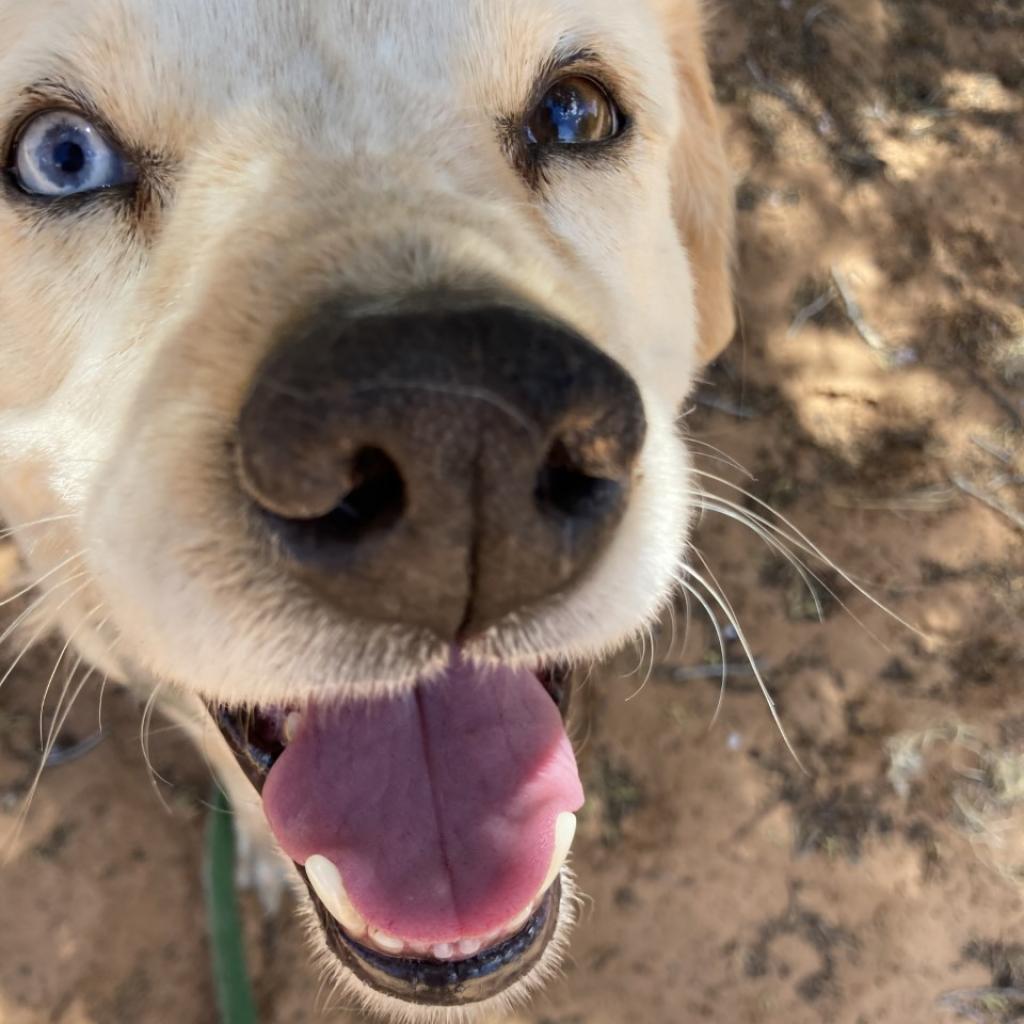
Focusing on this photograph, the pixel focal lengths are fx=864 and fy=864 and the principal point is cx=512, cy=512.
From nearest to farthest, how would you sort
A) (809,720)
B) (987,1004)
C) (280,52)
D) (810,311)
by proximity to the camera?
1. (280,52)
2. (987,1004)
3. (809,720)
4. (810,311)

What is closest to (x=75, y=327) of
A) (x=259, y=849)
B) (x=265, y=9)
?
(x=265, y=9)

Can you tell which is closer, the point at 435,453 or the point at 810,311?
the point at 435,453

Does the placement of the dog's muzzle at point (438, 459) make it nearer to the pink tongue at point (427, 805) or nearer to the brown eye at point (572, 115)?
the pink tongue at point (427, 805)

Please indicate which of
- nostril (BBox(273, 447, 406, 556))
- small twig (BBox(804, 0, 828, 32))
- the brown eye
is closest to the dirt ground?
small twig (BBox(804, 0, 828, 32))

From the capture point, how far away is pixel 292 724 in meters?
1.53

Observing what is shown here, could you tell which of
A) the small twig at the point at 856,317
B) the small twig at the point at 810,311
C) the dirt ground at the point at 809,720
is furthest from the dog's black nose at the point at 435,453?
the small twig at the point at 856,317

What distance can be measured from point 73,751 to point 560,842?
196cm

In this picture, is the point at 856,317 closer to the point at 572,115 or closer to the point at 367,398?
the point at 572,115

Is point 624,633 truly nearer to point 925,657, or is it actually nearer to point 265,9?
point 265,9

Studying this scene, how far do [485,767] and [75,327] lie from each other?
976 mm

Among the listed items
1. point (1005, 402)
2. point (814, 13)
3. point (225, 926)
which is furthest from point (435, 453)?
point (814, 13)

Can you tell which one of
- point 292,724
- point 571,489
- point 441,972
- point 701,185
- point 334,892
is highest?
point 571,489

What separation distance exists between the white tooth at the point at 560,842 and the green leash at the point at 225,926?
1372mm

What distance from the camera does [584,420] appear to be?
0.91 metres
